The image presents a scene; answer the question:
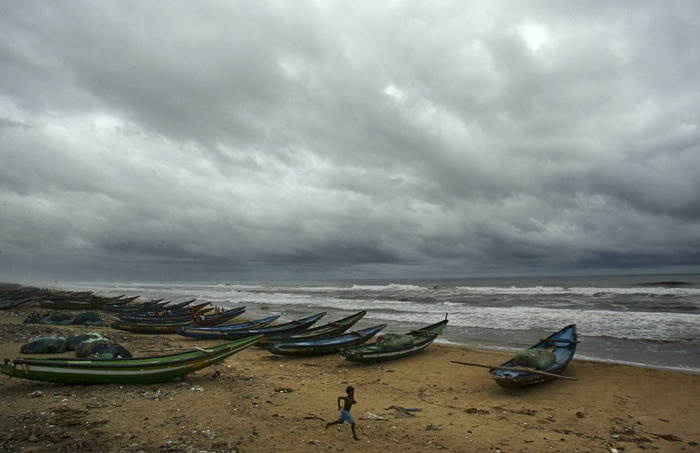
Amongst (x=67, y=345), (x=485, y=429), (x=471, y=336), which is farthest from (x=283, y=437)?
(x=471, y=336)

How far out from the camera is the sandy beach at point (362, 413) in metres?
7.05

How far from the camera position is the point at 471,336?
21.8 m

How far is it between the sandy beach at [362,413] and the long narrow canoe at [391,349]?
89 centimetres

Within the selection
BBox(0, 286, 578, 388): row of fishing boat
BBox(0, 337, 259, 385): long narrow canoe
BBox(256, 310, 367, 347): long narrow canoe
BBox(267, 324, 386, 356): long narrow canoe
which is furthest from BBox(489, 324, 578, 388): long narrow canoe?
BBox(256, 310, 367, 347): long narrow canoe

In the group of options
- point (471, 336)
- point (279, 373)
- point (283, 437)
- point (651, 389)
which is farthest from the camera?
point (471, 336)

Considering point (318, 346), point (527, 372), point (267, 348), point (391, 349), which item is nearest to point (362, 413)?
point (527, 372)

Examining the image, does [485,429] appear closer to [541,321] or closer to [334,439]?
[334,439]

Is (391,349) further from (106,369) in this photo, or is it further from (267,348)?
(106,369)

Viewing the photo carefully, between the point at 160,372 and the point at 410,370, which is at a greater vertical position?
the point at 160,372

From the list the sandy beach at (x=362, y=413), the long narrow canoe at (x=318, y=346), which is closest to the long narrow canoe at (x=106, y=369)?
the sandy beach at (x=362, y=413)

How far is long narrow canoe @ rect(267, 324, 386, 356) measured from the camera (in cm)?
1586

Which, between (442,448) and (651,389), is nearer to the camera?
(442,448)

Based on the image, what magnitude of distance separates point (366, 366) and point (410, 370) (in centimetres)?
175

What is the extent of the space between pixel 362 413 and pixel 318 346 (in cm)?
736
